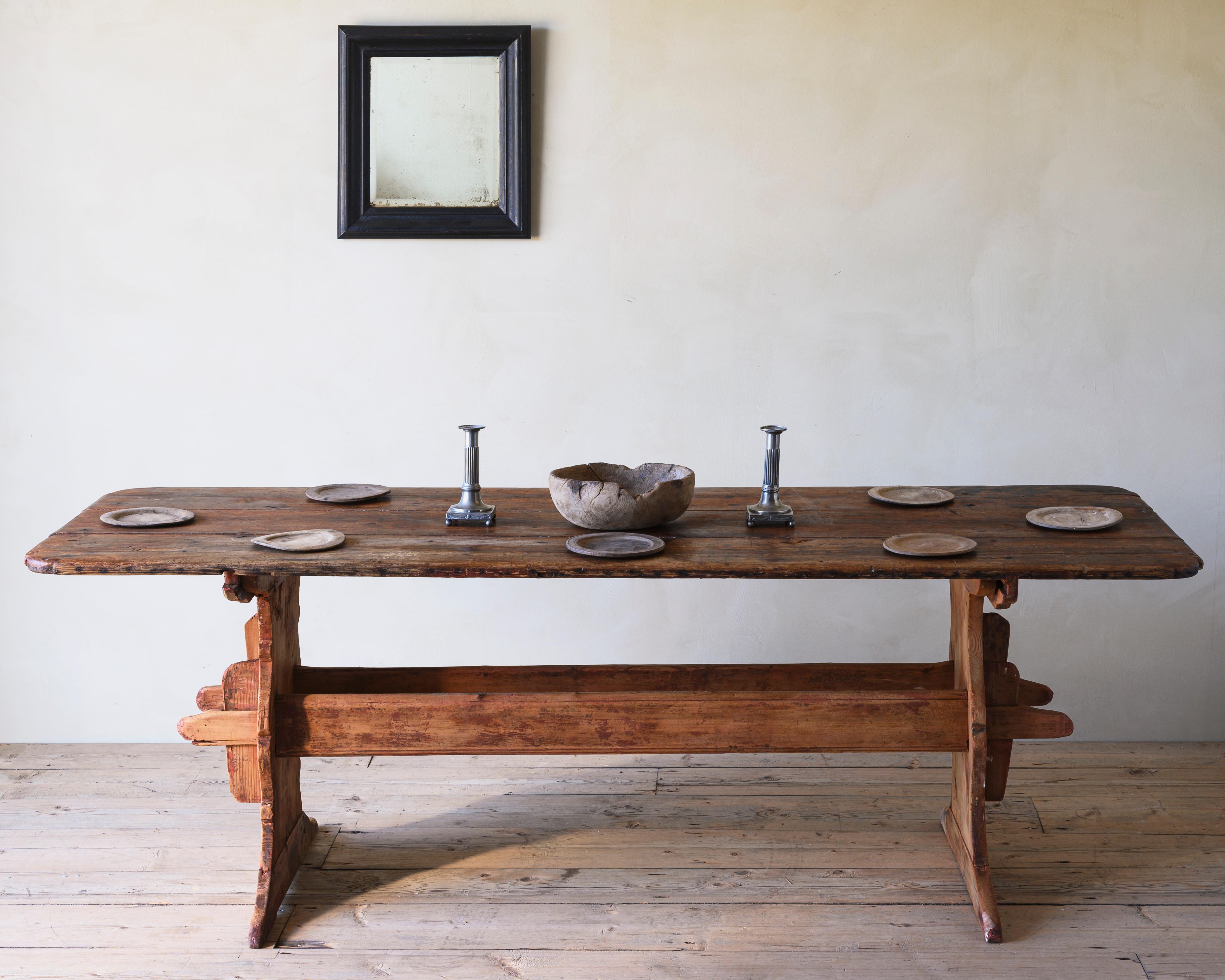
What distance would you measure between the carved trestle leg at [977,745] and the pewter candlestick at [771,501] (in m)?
0.37

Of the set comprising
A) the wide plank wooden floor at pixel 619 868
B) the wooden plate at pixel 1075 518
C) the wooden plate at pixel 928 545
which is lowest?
the wide plank wooden floor at pixel 619 868

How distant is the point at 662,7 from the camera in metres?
2.88

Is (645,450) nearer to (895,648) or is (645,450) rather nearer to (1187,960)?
(895,648)

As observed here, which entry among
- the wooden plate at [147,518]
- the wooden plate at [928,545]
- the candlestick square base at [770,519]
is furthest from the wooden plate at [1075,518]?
the wooden plate at [147,518]

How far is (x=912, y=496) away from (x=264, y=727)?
4.82 ft

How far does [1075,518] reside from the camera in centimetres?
233

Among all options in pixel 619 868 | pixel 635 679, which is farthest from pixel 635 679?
pixel 619 868

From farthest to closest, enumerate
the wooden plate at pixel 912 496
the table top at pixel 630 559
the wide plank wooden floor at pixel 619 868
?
the wooden plate at pixel 912 496 < the wide plank wooden floor at pixel 619 868 < the table top at pixel 630 559

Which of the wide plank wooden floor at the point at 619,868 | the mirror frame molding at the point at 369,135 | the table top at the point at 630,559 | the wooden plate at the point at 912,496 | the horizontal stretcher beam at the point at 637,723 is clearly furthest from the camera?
the mirror frame molding at the point at 369,135

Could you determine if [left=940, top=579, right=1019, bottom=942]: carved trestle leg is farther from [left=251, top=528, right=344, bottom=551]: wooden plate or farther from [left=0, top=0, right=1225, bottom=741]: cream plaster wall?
[left=251, top=528, right=344, bottom=551]: wooden plate

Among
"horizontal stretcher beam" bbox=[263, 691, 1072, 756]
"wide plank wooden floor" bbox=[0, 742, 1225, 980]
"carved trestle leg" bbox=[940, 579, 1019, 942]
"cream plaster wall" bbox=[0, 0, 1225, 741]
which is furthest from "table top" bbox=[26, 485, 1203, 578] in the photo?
"wide plank wooden floor" bbox=[0, 742, 1225, 980]

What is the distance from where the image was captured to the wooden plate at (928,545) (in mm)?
2066

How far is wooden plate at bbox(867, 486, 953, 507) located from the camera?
2469mm

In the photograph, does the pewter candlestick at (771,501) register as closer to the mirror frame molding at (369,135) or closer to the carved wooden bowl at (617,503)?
the carved wooden bowl at (617,503)
